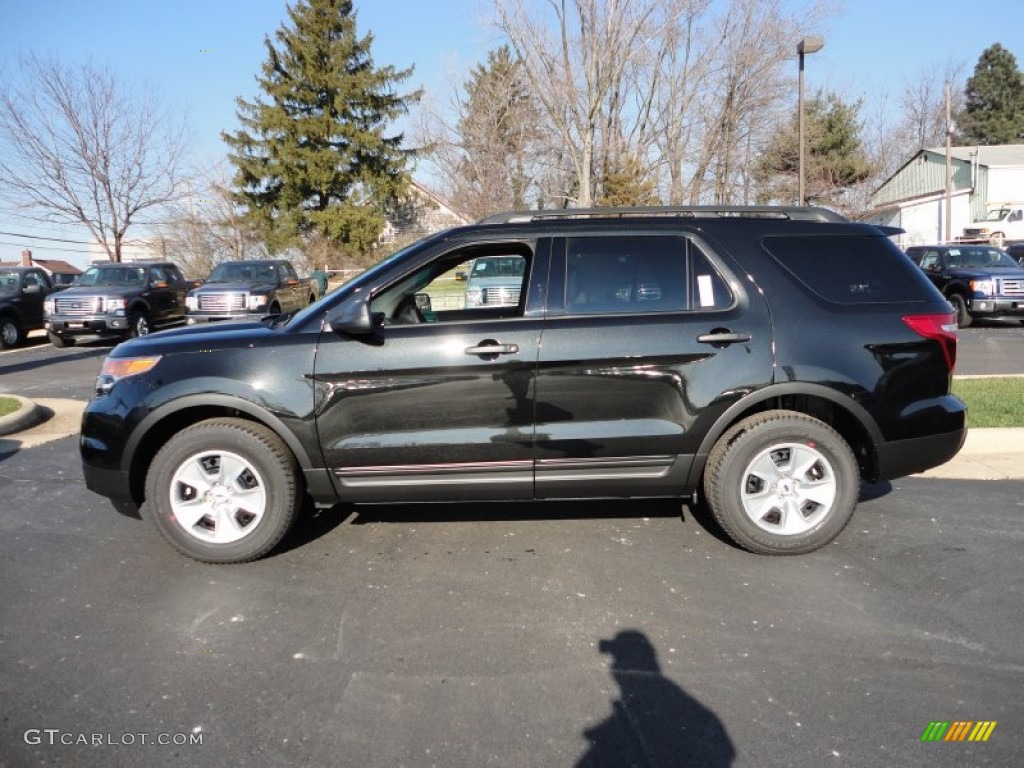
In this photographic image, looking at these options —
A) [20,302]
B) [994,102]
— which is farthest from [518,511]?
[994,102]

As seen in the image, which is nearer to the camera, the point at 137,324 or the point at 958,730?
the point at 958,730

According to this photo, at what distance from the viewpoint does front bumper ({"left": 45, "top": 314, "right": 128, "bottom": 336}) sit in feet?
47.6

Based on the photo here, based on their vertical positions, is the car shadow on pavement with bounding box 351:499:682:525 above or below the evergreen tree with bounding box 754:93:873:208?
below

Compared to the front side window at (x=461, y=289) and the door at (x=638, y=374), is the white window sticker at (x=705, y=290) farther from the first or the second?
the front side window at (x=461, y=289)

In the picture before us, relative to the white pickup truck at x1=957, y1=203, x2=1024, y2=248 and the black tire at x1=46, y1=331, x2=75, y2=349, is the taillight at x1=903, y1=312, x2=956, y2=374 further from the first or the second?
the white pickup truck at x1=957, y1=203, x2=1024, y2=248

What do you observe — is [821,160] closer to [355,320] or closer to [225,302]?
[225,302]

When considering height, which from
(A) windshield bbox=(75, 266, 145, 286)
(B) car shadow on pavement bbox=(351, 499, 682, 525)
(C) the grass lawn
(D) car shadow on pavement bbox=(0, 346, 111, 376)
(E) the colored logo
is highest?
(A) windshield bbox=(75, 266, 145, 286)

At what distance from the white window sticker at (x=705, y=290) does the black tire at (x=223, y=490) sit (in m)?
2.41

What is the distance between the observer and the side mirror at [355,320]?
3739mm

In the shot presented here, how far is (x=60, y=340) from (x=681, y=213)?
15.1 m

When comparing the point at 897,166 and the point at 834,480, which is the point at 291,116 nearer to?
the point at 834,480

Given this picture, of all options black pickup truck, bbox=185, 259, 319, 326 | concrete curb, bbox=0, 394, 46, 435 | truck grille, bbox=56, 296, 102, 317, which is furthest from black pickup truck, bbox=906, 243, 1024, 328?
truck grille, bbox=56, 296, 102, 317

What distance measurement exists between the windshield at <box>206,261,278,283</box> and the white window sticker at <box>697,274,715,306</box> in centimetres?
1396

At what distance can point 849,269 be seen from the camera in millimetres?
4062
